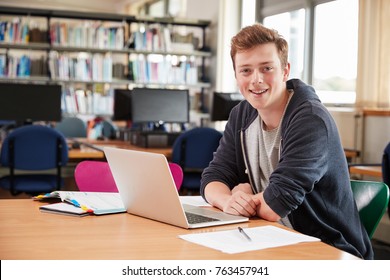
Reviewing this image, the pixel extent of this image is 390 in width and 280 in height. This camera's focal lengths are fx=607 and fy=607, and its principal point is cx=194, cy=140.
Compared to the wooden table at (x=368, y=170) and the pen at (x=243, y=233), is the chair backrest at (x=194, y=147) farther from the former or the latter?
the pen at (x=243, y=233)

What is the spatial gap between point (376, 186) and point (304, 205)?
1.03 feet

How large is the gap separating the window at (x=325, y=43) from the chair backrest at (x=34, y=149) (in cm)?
227

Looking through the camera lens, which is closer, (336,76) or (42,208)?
(42,208)

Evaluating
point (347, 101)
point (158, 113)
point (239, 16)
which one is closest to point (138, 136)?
point (158, 113)

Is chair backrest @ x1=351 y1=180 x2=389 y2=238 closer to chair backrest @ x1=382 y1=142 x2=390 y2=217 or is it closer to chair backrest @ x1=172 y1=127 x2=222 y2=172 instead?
chair backrest @ x1=382 y1=142 x2=390 y2=217

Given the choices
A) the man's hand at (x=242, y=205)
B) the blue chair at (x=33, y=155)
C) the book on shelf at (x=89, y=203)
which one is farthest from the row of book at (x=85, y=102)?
the man's hand at (x=242, y=205)

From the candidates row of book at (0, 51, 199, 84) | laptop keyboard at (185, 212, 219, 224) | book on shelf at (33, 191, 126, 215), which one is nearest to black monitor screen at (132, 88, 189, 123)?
row of book at (0, 51, 199, 84)

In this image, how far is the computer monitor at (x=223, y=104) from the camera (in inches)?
225

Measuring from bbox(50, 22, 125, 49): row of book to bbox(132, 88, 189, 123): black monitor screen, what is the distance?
2.02 metres

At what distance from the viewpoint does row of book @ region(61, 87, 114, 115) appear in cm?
730

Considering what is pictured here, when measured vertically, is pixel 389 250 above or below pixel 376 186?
below

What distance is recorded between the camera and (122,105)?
234 inches

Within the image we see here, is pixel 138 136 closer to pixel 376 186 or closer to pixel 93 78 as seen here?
pixel 93 78
